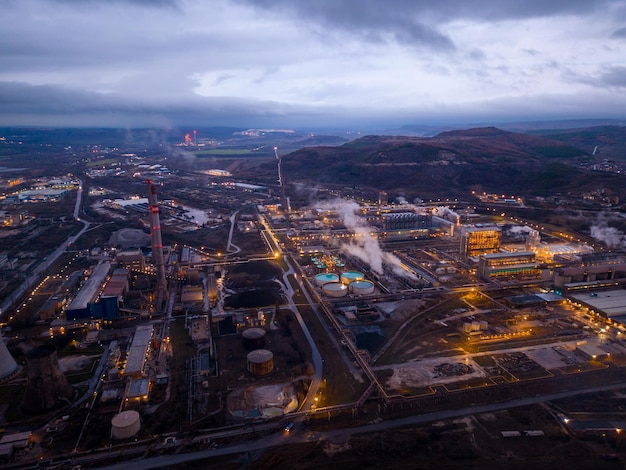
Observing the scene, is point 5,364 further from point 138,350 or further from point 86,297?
point 86,297

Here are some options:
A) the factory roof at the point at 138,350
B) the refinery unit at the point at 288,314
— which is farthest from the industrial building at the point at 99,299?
the factory roof at the point at 138,350

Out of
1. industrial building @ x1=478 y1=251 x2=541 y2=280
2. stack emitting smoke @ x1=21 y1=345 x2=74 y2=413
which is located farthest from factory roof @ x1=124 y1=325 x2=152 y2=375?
industrial building @ x1=478 y1=251 x2=541 y2=280

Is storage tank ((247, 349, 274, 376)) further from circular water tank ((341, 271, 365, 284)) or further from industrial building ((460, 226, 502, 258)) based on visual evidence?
industrial building ((460, 226, 502, 258))

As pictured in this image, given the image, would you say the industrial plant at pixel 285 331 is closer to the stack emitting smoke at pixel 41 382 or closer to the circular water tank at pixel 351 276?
the stack emitting smoke at pixel 41 382

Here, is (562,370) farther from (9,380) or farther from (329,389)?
(9,380)

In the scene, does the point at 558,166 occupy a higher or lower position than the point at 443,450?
higher

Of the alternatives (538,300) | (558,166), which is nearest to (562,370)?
(538,300)
